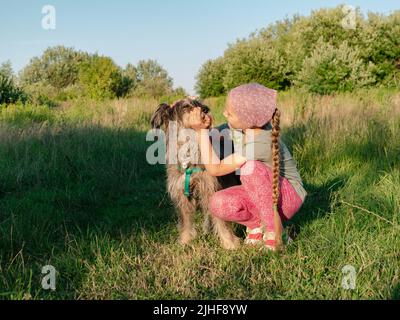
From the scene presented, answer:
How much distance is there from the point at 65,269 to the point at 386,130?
16.1 feet

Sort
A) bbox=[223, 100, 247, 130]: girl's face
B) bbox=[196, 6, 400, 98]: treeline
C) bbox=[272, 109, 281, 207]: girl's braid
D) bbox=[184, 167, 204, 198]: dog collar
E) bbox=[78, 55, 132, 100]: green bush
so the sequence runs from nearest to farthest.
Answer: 1. bbox=[272, 109, 281, 207]: girl's braid
2. bbox=[223, 100, 247, 130]: girl's face
3. bbox=[184, 167, 204, 198]: dog collar
4. bbox=[196, 6, 400, 98]: treeline
5. bbox=[78, 55, 132, 100]: green bush

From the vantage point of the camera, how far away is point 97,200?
539cm

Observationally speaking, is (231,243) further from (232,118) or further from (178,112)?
(178,112)

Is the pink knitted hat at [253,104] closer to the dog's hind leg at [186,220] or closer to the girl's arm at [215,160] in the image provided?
the girl's arm at [215,160]

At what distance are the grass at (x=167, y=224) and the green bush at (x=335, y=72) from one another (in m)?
9.81

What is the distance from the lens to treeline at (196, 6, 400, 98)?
18078 mm

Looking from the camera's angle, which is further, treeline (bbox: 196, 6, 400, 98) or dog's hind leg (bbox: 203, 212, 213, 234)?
treeline (bbox: 196, 6, 400, 98)

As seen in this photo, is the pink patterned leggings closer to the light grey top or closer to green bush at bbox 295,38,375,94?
the light grey top

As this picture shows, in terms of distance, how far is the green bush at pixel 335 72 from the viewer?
17500mm

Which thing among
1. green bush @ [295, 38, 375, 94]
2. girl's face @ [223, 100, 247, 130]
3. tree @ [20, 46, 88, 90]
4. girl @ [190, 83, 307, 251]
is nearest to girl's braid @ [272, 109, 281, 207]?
girl @ [190, 83, 307, 251]

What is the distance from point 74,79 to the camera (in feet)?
146

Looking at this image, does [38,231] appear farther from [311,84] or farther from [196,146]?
[311,84]

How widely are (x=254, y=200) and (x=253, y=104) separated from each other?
0.85 m
